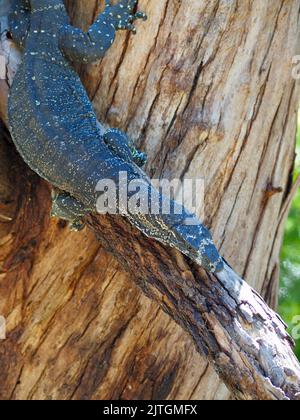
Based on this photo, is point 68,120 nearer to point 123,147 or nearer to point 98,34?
point 123,147

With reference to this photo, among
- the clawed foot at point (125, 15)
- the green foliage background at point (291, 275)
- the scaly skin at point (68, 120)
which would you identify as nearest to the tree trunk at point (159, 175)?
the clawed foot at point (125, 15)

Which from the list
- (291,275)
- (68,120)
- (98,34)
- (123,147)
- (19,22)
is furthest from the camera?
(291,275)

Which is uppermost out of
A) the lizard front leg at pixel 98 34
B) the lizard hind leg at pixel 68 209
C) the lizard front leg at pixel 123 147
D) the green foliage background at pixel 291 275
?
the lizard front leg at pixel 98 34

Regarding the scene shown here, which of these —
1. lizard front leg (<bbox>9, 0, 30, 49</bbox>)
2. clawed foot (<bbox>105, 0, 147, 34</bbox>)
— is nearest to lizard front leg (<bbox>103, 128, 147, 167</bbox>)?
clawed foot (<bbox>105, 0, 147, 34</bbox>)

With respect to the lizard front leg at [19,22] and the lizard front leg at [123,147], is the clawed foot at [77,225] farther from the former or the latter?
the lizard front leg at [19,22]

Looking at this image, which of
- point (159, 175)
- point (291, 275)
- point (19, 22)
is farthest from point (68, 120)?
point (291, 275)
